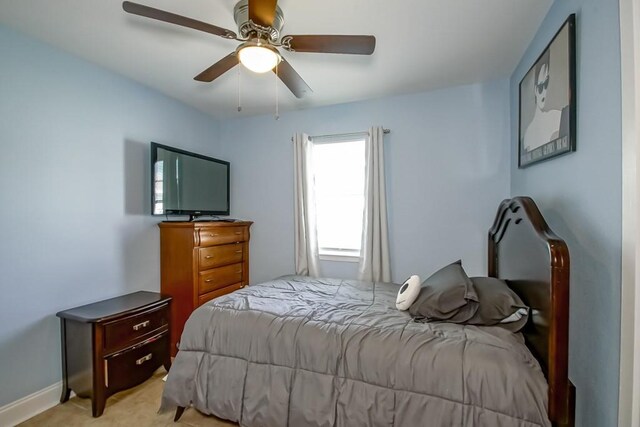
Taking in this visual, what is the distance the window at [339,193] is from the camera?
3137 mm

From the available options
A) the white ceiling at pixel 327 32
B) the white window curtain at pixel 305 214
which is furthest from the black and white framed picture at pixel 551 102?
the white window curtain at pixel 305 214

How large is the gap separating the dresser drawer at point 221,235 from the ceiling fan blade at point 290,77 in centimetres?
154

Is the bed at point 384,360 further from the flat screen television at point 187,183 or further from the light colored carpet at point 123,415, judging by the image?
the flat screen television at point 187,183

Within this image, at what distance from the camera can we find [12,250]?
6.08 feet

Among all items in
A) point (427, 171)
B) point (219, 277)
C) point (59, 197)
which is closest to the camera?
point (59, 197)

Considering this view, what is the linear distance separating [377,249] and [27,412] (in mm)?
2825

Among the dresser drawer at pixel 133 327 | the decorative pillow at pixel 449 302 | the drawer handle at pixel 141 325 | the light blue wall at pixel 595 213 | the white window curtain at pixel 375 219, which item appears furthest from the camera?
the white window curtain at pixel 375 219

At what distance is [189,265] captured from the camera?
2.65 meters

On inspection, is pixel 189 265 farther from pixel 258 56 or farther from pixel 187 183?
pixel 258 56

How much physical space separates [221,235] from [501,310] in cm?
247

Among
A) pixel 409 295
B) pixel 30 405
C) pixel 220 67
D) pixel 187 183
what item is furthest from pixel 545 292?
pixel 30 405

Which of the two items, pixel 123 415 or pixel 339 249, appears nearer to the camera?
pixel 123 415

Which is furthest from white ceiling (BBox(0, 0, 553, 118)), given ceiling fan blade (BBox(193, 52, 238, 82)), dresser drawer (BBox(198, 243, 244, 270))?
dresser drawer (BBox(198, 243, 244, 270))

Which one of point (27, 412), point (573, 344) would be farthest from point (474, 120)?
point (27, 412)
